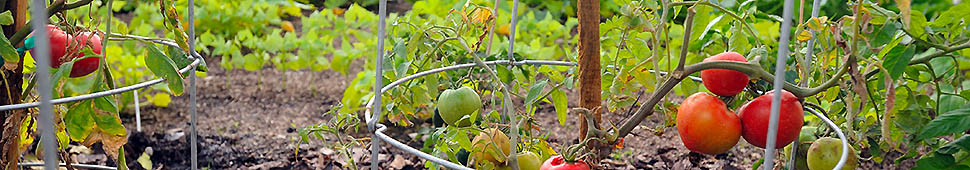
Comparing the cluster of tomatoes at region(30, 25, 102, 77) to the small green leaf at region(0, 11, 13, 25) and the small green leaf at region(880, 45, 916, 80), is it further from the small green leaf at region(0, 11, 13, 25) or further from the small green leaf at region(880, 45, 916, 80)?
the small green leaf at region(880, 45, 916, 80)

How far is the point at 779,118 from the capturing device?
0.95 meters

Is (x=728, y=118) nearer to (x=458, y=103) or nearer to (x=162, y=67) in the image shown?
(x=458, y=103)

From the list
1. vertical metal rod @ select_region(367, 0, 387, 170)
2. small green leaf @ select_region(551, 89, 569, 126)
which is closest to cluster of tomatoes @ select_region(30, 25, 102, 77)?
vertical metal rod @ select_region(367, 0, 387, 170)

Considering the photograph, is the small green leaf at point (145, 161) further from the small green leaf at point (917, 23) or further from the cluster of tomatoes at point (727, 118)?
the small green leaf at point (917, 23)

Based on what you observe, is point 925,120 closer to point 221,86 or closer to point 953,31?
point 953,31

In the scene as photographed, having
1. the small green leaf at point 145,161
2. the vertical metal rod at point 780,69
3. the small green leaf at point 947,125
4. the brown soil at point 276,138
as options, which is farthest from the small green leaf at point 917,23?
the small green leaf at point 145,161

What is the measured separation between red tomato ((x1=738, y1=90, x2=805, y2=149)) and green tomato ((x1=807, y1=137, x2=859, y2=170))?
0.14 m

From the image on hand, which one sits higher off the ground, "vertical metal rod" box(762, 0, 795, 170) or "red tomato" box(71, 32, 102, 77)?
"vertical metal rod" box(762, 0, 795, 170)

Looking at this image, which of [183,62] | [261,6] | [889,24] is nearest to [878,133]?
[889,24]

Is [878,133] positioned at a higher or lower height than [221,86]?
higher

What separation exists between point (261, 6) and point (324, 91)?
2.14 feet

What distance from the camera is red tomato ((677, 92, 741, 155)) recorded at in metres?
0.96

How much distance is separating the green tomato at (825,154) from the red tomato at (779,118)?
14 cm

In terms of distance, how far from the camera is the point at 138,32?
255cm
